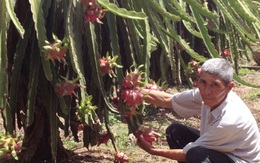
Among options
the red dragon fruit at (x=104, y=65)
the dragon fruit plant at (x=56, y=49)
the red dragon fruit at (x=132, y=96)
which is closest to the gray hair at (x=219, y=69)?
Result: the red dragon fruit at (x=132, y=96)

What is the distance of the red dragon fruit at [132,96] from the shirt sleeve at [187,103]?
729 mm

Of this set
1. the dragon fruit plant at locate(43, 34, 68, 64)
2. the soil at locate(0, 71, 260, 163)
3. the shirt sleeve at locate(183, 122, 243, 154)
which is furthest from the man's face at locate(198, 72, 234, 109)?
the dragon fruit plant at locate(43, 34, 68, 64)

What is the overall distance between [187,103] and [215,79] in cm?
→ 57

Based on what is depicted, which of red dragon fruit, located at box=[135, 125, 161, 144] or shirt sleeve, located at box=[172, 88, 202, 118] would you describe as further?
shirt sleeve, located at box=[172, 88, 202, 118]

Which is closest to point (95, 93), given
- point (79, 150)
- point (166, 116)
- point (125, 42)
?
point (125, 42)

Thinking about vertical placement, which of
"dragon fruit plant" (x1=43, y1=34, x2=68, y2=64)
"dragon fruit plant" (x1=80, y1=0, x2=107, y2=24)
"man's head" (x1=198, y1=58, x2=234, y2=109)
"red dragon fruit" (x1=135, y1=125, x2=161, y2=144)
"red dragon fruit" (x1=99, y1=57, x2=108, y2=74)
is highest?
"dragon fruit plant" (x1=80, y1=0, x2=107, y2=24)

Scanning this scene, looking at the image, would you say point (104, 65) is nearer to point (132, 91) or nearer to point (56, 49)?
point (132, 91)

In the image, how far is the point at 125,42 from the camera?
9.86ft

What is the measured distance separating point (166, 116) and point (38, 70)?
3023mm

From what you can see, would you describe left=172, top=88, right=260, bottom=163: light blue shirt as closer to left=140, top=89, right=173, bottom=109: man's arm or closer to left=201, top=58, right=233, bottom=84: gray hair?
left=201, top=58, right=233, bottom=84: gray hair

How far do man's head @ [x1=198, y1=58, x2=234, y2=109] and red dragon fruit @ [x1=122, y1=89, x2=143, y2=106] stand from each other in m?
0.43

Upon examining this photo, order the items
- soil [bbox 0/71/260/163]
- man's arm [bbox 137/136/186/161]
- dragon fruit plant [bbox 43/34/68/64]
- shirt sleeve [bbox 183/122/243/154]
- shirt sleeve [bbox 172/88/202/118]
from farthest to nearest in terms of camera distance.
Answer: soil [bbox 0/71/260/163]
shirt sleeve [bbox 172/88/202/118]
man's arm [bbox 137/136/186/161]
shirt sleeve [bbox 183/122/243/154]
dragon fruit plant [bbox 43/34/68/64]

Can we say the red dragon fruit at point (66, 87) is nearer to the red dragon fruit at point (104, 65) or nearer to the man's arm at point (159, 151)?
the red dragon fruit at point (104, 65)

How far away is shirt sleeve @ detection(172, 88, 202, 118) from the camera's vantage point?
3295 millimetres
